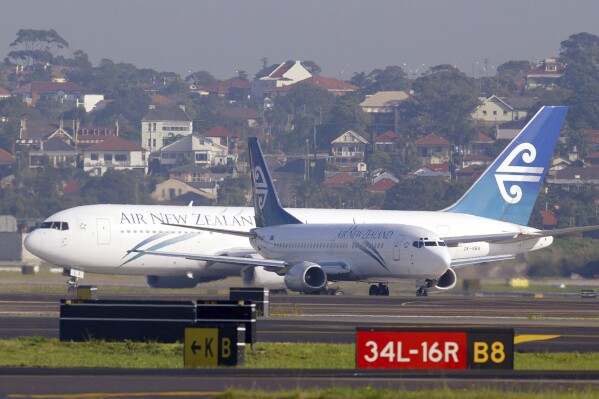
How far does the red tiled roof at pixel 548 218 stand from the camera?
462 feet

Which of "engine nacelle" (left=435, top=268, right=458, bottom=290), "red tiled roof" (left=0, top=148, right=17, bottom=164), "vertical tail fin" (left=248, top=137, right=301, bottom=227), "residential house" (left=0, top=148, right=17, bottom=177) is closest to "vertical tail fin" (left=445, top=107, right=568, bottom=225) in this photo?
"engine nacelle" (left=435, top=268, right=458, bottom=290)

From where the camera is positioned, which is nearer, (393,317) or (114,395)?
(114,395)

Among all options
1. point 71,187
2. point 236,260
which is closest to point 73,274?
point 236,260

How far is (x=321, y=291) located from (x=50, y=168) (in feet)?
411

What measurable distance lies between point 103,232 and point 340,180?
13274cm

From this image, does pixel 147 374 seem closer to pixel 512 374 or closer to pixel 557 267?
pixel 512 374

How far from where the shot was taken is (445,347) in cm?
2509

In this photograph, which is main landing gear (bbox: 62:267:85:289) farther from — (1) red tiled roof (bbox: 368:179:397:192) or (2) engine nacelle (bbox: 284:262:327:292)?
(1) red tiled roof (bbox: 368:179:397:192)

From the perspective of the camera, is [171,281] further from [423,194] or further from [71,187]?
[71,187]

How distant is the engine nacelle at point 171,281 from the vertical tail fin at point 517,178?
12643 mm

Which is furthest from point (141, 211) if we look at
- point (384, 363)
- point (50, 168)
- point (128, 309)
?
point (50, 168)

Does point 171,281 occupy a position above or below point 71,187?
below

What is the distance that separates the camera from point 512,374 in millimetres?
24453

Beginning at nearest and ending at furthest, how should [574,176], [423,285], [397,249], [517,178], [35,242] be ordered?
[397,249] → [423,285] → [35,242] → [517,178] → [574,176]
